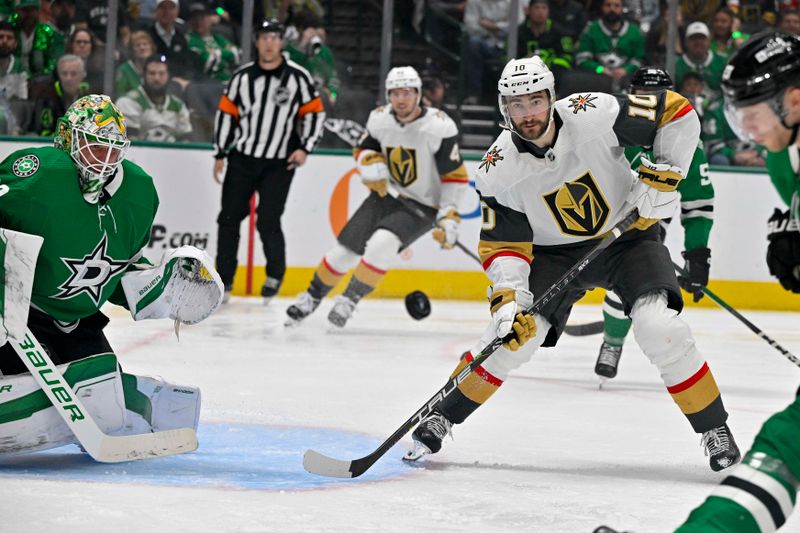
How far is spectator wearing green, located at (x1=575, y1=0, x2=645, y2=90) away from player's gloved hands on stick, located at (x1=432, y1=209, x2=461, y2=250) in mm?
2261

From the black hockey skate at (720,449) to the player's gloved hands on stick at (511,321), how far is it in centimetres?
48

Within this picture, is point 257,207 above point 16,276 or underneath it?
underneath


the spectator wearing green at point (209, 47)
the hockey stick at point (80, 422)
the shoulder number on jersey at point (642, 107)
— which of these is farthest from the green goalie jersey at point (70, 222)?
the spectator wearing green at point (209, 47)

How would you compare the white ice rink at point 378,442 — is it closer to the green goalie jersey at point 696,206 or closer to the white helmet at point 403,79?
the green goalie jersey at point 696,206

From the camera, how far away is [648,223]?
10.2ft

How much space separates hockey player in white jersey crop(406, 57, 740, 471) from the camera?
2.91 m

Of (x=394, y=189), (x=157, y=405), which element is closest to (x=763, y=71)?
(x=157, y=405)

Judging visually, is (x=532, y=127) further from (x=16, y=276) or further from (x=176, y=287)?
(x=16, y=276)

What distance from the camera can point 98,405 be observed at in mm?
2787

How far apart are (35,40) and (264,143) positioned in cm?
166

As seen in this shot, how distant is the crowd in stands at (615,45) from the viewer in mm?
7427

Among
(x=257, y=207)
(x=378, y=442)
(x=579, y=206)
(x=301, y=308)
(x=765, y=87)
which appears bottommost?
(x=301, y=308)

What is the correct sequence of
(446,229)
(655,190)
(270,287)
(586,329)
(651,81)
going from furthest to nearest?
(270,287), (446,229), (586,329), (651,81), (655,190)

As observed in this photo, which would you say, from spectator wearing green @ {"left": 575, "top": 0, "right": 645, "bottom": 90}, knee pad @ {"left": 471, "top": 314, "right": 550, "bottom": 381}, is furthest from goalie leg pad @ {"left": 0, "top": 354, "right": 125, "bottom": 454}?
spectator wearing green @ {"left": 575, "top": 0, "right": 645, "bottom": 90}
